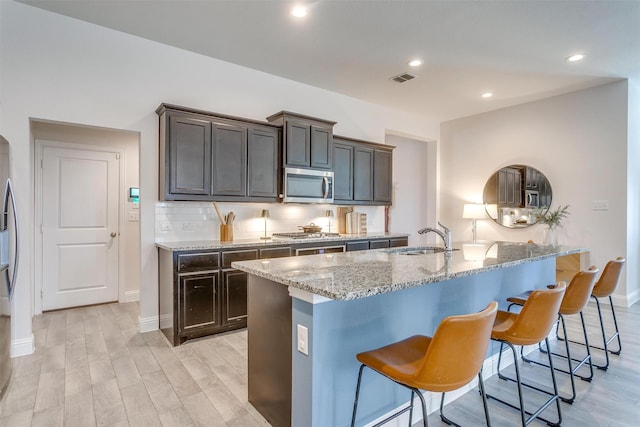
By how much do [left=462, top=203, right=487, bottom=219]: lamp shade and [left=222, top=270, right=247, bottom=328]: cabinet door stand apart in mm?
3835

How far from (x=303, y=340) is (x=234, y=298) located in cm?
197

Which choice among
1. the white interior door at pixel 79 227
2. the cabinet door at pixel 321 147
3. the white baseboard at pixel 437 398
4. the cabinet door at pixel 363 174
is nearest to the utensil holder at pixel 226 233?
the cabinet door at pixel 321 147

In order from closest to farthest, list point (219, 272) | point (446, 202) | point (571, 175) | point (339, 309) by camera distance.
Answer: point (339, 309), point (219, 272), point (571, 175), point (446, 202)

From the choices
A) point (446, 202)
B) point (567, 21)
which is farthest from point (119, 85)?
point (446, 202)

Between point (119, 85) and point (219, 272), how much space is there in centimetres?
206

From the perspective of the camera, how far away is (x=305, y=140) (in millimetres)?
4215

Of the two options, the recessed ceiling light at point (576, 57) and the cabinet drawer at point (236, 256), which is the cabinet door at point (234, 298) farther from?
the recessed ceiling light at point (576, 57)

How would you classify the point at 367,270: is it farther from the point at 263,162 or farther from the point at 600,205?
the point at 600,205

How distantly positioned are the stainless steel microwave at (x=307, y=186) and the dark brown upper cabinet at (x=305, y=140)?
0.28 feet

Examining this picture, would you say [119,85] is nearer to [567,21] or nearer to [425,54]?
[425,54]

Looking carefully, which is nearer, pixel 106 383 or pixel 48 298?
pixel 106 383

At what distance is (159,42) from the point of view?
356 centimetres

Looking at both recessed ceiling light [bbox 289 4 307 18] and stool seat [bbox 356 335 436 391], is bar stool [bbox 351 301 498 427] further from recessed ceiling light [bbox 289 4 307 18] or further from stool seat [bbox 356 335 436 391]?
recessed ceiling light [bbox 289 4 307 18]

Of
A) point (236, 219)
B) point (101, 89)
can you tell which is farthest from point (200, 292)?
point (101, 89)
